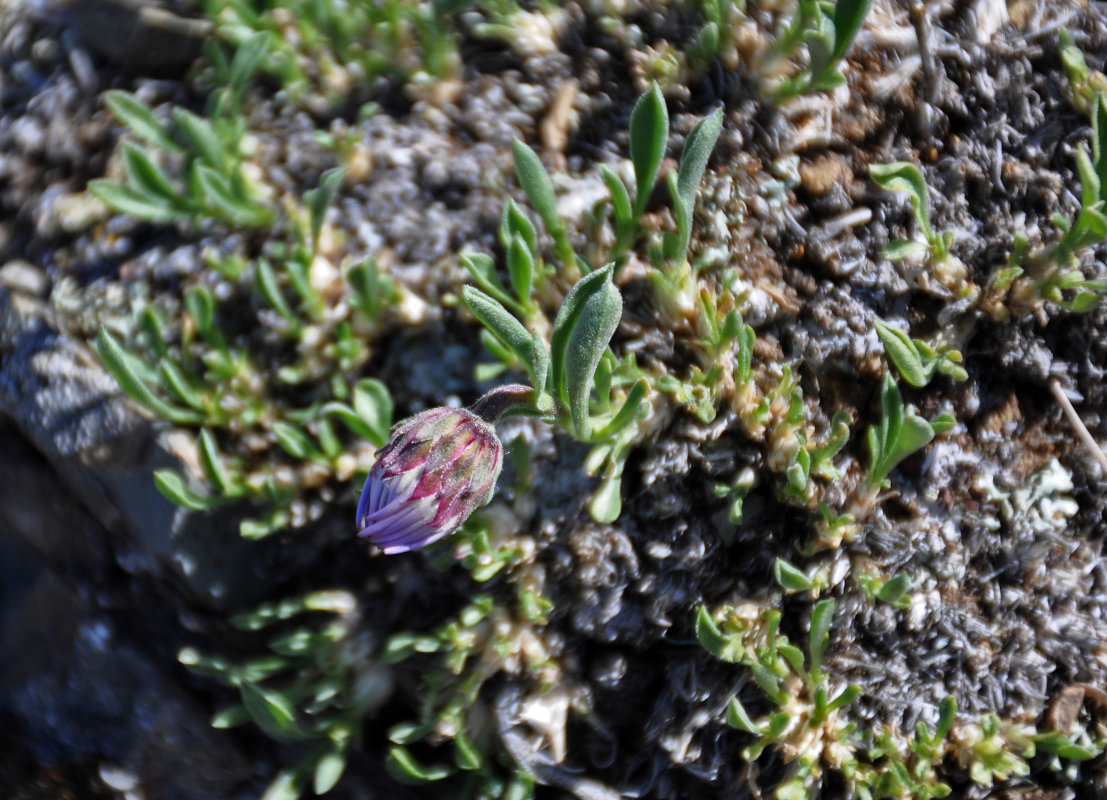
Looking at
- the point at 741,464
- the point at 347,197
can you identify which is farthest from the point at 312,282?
the point at 741,464

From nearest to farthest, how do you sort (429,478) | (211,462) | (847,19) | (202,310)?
1. (429,478)
2. (847,19)
3. (211,462)
4. (202,310)

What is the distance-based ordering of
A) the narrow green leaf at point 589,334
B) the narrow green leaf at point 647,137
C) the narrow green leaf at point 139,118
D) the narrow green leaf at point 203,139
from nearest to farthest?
the narrow green leaf at point 589,334, the narrow green leaf at point 647,137, the narrow green leaf at point 203,139, the narrow green leaf at point 139,118

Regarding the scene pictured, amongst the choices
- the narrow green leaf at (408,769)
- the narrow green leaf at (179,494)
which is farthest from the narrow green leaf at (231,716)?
the narrow green leaf at (179,494)

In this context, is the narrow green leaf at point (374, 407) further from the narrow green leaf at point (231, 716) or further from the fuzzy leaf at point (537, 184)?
the narrow green leaf at point (231, 716)

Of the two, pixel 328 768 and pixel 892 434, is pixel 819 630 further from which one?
pixel 328 768

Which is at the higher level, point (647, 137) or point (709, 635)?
point (647, 137)

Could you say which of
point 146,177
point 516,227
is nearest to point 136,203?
point 146,177

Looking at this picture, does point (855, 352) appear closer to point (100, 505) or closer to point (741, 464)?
point (741, 464)

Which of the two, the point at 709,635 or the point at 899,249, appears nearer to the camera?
the point at 709,635
